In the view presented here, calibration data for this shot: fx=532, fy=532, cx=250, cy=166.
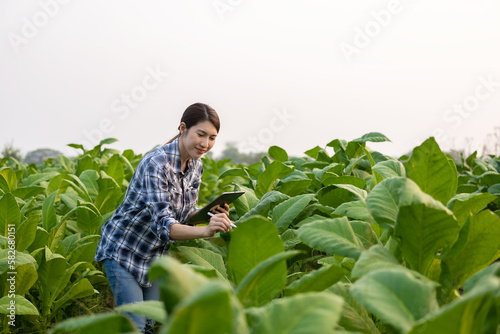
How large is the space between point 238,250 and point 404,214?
0.47 meters

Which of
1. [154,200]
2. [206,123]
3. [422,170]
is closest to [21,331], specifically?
[154,200]

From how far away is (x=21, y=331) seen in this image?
3348 mm

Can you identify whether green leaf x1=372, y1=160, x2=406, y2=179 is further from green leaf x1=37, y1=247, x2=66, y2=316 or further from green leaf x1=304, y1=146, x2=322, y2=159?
green leaf x1=304, y1=146, x2=322, y2=159

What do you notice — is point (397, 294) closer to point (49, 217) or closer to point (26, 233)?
point (26, 233)

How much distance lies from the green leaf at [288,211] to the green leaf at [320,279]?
39.9 inches

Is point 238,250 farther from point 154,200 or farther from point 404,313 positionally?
point 154,200

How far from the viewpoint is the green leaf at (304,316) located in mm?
930

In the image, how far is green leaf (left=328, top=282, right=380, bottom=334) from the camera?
1.54 meters

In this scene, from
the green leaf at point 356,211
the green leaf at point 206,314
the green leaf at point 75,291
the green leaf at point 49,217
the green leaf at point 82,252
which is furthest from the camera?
the green leaf at point 49,217

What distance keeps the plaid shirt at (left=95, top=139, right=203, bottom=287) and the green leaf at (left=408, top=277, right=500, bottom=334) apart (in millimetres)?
1930

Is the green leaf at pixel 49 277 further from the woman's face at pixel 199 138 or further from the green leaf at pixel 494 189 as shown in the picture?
Result: the green leaf at pixel 494 189

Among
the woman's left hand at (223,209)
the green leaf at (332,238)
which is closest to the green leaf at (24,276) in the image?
the woman's left hand at (223,209)

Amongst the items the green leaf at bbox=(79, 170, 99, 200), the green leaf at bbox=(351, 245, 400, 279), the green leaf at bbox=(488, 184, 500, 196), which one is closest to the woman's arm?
the green leaf at bbox=(351, 245, 400, 279)
